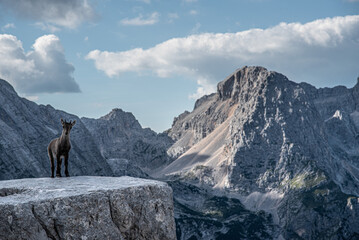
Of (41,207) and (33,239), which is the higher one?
(41,207)

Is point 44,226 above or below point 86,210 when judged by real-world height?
below

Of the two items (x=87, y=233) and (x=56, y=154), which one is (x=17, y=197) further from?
(x=56, y=154)

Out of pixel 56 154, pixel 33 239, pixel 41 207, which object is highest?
pixel 56 154

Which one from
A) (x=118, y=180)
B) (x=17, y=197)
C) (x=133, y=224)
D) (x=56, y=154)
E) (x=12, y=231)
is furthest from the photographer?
(x=56, y=154)

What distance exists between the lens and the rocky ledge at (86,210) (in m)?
29.2

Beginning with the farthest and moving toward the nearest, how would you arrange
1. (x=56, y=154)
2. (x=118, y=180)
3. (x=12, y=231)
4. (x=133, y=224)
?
(x=56, y=154) < (x=118, y=180) < (x=133, y=224) < (x=12, y=231)

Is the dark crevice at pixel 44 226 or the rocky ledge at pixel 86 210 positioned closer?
the rocky ledge at pixel 86 210

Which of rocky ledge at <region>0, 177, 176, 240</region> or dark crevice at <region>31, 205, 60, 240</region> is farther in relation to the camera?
dark crevice at <region>31, 205, 60, 240</region>

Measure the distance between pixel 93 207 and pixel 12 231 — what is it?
17.0 ft

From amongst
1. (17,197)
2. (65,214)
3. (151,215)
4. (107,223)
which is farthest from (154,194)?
(17,197)

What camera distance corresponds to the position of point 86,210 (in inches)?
1212

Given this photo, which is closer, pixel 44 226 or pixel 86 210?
pixel 44 226

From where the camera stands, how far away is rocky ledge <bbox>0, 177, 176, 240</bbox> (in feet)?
95.7

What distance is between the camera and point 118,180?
3812 cm
